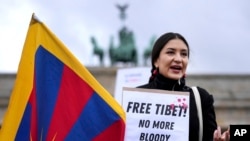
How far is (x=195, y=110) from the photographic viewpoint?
3.24 meters

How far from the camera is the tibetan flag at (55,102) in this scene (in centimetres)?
313

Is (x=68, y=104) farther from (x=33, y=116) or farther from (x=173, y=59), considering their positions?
(x=173, y=59)

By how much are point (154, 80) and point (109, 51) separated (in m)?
36.6

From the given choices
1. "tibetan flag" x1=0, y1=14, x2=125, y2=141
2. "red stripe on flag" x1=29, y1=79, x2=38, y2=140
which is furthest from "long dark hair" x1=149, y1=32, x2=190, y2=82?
"red stripe on flag" x1=29, y1=79, x2=38, y2=140

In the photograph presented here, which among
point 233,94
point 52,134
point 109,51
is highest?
point 109,51

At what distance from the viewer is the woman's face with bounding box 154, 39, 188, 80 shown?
3.21 metres

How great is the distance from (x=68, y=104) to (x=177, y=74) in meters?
0.41

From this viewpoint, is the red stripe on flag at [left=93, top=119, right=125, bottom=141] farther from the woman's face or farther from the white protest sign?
the white protest sign

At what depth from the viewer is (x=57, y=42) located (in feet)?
10.7

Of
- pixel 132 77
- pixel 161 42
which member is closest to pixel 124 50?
pixel 132 77

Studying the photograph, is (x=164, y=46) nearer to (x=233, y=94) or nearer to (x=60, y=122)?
(x=60, y=122)

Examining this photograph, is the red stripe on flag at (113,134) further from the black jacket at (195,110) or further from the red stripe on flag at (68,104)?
the black jacket at (195,110)

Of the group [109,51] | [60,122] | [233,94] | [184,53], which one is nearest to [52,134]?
[60,122]

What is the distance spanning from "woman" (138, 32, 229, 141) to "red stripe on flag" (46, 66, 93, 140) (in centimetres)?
27
